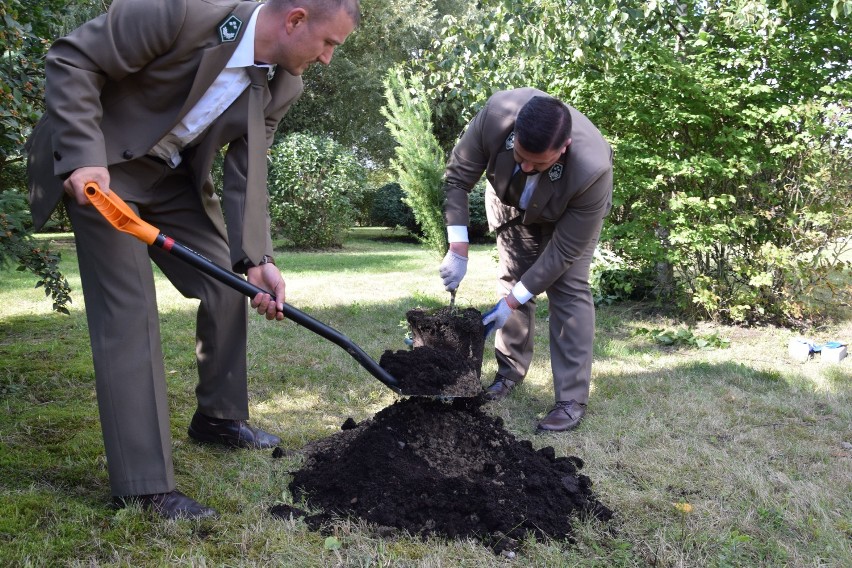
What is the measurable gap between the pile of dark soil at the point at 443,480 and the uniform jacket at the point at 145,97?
3.22ft

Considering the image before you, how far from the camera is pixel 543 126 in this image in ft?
10.8

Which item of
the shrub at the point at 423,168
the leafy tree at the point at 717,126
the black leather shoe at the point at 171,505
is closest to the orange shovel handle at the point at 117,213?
the black leather shoe at the point at 171,505

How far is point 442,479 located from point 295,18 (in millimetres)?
1888

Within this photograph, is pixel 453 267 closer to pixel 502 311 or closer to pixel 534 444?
pixel 502 311

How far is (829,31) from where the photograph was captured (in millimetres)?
5910

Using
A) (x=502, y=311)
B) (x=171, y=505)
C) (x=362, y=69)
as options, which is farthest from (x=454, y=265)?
(x=362, y=69)

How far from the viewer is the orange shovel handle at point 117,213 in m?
2.38

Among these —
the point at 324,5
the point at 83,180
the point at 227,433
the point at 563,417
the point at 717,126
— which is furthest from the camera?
the point at 717,126

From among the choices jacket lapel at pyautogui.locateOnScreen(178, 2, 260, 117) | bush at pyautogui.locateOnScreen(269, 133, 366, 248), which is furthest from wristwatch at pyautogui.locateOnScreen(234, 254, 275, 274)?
bush at pyautogui.locateOnScreen(269, 133, 366, 248)

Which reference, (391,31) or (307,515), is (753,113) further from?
(391,31)

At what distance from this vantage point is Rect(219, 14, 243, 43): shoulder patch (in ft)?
8.53

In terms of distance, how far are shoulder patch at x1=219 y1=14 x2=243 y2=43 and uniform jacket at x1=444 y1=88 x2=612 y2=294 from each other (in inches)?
67.4

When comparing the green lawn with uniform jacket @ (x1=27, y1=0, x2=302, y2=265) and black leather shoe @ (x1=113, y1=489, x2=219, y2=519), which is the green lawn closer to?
black leather shoe @ (x1=113, y1=489, x2=219, y2=519)

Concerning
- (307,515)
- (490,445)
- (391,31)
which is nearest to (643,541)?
(490,445)
